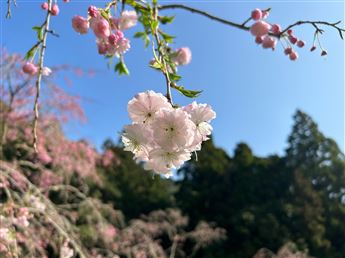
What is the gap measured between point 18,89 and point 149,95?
18.3 feet

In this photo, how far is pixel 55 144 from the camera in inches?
289

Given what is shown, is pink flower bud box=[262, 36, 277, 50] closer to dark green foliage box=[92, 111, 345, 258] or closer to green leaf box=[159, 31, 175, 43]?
green leaf box=[159, 31, 175, 43]

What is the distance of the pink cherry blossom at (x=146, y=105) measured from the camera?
0.95m

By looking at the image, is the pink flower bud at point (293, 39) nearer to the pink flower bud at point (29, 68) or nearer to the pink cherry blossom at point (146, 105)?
the pink cherry blossom at point (146, 105)

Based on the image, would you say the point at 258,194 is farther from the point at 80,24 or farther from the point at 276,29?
the point at 80,24

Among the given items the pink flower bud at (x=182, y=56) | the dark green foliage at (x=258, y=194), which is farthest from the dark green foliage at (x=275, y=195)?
the pink flower bud at (x=182, y=56)

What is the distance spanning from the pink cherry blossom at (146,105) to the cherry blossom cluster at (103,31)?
287mm

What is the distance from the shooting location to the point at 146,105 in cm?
95

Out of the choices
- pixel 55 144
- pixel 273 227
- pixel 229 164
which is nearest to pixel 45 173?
pixel 55 144

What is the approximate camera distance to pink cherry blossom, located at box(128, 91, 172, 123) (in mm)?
950

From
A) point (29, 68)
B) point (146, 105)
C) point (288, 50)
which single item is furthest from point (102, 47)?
point (288, 50)

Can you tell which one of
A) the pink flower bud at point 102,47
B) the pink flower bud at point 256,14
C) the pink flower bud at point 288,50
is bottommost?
the pink flower bud at point 102,47

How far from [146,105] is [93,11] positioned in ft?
1.11

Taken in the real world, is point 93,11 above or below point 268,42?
below
